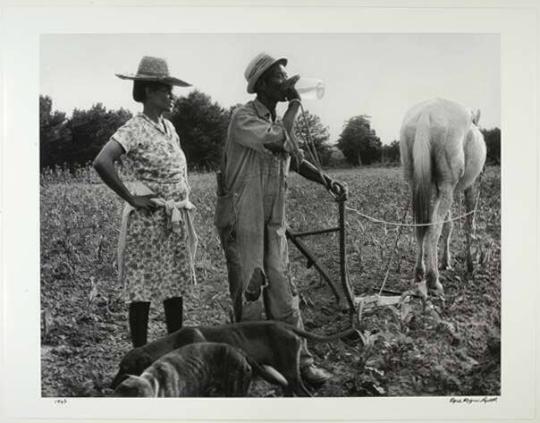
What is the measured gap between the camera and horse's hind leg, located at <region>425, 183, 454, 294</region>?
367 cm

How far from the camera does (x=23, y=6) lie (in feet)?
11.6

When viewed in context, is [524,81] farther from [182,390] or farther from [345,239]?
[182,390]

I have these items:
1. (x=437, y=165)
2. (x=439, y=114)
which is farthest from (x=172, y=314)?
(x=439, y=114)

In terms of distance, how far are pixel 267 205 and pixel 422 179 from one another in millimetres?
794

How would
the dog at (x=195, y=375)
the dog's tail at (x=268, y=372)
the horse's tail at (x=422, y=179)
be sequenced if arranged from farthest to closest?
the horse's tail at (x=422, y=179) < the dog's tail at (x=268, y=372) < the dog at (x=195, y=375)

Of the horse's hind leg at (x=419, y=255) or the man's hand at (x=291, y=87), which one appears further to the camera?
the horse's hind leg at (x=419, y=255)

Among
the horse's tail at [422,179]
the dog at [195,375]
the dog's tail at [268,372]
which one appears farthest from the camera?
the horse's tail at [422,179]

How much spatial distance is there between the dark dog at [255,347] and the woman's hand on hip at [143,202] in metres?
0.61

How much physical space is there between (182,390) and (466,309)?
144 centimetres

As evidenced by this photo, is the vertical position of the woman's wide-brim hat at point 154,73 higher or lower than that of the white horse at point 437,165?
higher

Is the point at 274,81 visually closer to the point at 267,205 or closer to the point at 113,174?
the point at 267,205

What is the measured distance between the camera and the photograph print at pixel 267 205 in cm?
354

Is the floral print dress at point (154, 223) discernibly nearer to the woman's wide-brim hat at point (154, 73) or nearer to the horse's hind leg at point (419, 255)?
the woman's wide-brim hat at point (154, 73)
